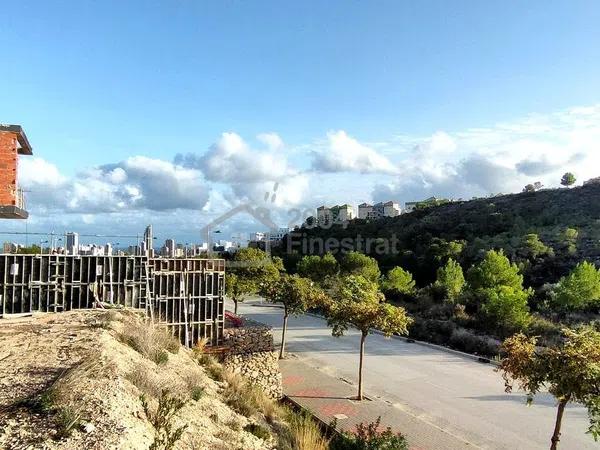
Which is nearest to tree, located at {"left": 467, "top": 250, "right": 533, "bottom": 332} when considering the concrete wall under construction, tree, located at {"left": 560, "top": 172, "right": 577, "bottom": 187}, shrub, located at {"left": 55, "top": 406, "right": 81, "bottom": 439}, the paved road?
the paved road

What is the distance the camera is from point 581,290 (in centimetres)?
2233

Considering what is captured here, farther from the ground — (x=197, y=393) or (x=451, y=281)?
(x=451, y=281)

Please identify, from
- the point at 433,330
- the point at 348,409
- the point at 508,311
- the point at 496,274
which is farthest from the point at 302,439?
the point at 496,274

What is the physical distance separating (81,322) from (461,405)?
9.75 m

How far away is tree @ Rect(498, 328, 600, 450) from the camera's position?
5539 millimetres

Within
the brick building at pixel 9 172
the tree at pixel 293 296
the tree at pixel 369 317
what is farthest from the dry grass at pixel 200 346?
the brick building at pixel 9 172

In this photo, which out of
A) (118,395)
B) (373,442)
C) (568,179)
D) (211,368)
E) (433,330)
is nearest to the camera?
(118,395)

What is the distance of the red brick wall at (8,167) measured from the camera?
985 cm

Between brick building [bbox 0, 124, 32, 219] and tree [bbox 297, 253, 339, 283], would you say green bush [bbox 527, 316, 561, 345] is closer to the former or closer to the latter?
tree [bbox 297, 253, 339, 283]

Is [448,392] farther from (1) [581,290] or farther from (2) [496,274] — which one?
(1) [581,290]

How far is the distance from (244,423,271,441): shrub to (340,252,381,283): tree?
2522cm

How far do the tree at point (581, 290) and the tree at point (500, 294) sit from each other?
1.83 metres

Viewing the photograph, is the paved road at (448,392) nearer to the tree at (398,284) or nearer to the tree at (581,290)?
the tree at (581,290)

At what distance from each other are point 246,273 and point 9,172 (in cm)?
1557
